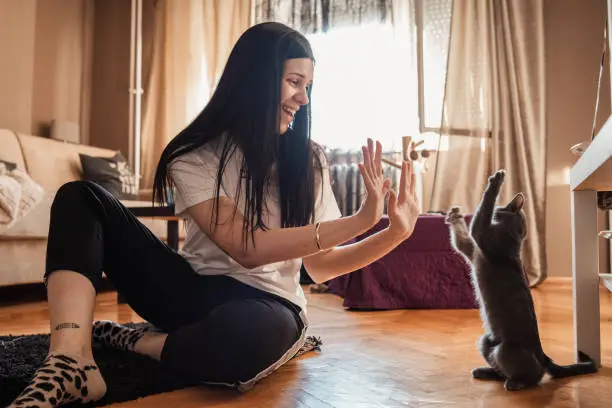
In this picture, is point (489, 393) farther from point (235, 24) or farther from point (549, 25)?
point (235, 24)

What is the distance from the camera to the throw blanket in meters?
2.11

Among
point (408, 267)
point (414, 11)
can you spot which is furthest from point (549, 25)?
point (408, 267)

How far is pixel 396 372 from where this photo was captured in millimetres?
1150

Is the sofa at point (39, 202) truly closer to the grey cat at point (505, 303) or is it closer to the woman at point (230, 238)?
the woman at point (230, 238)

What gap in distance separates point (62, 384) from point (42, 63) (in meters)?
3.54

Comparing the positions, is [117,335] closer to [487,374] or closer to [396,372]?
[396,372]

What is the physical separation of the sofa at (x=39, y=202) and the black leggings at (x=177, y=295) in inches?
54.5

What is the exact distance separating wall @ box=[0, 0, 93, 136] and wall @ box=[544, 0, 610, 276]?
11.2 feet

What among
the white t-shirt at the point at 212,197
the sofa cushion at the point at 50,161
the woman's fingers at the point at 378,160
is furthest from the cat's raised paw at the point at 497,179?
the sofa cushion at the point at 50,161

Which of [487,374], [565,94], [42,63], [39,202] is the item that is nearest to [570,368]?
[487,374]

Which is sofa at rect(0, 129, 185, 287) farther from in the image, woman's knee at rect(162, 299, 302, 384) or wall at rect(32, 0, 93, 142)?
woman's knee at rect(162, 299, 302, 384)

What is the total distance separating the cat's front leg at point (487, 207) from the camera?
42.1 inches

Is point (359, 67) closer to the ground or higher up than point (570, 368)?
higher up

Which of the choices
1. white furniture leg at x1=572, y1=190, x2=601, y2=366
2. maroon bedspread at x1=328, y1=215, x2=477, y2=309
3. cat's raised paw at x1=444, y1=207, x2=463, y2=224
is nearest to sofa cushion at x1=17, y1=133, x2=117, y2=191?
maroon bedspread at x1=328, y1=215, x2=477, y2=309
